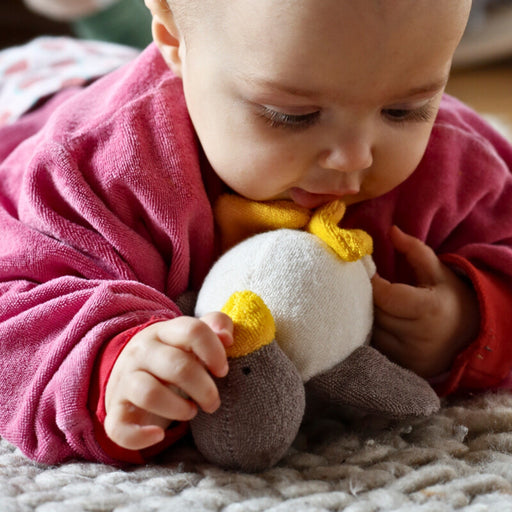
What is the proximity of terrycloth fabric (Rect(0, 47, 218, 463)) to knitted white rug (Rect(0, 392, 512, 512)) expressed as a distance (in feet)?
0.15

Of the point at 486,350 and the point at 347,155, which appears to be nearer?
the point at 347,155

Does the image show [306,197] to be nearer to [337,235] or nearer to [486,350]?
[337,235]

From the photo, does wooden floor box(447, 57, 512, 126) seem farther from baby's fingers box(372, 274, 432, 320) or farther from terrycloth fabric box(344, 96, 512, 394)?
baby's fingers box(372, 274, 432, 320)

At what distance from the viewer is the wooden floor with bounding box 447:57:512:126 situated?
1684mm

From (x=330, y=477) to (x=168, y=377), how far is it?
15 centimetres

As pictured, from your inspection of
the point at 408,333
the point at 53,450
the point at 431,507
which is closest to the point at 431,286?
the point at 408,333

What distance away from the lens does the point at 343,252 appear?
24.9 inches

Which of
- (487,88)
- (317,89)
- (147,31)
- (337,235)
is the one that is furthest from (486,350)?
(487,88)

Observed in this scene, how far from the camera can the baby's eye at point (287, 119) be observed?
24.3 inches

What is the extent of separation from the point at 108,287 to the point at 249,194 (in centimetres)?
16

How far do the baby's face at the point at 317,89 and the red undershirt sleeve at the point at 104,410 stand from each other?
0.17 m

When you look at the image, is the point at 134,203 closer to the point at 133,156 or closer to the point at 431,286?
the point at 133,156

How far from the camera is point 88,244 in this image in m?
0.67

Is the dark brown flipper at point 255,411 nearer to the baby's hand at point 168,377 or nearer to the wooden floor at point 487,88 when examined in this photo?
the baby's hand at point 168,377
